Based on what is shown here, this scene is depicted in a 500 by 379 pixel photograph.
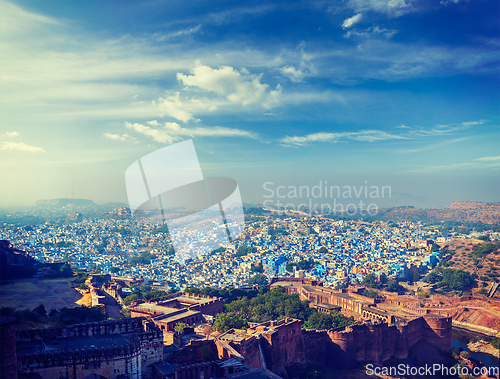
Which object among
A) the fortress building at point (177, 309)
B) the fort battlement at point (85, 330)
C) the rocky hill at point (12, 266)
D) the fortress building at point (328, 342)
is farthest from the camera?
the rocky hill at point (12, 266)

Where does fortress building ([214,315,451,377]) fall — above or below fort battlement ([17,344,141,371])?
below

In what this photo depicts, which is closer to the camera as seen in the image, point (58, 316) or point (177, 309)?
point (58, 316)

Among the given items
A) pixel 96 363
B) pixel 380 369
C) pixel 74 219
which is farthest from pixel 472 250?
pixel 74 219

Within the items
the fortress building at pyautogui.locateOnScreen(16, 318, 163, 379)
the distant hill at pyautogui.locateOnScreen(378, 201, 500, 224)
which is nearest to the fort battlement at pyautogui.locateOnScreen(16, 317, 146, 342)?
the fortress building at pyautogui.locateOnScreen(16, 318, 163, 379)

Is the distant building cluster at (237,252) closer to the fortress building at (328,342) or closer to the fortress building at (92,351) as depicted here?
the fortress building at (328,342)

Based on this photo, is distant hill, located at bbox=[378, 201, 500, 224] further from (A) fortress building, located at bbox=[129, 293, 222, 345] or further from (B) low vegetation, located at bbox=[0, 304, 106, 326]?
(B) low vegetation, located at bbox=[0, 304, 106, 326]

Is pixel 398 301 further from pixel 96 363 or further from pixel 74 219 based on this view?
pixel 74 219

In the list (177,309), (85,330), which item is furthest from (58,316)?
(85,330)

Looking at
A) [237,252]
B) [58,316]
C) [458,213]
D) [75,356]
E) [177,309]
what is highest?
[75,356]

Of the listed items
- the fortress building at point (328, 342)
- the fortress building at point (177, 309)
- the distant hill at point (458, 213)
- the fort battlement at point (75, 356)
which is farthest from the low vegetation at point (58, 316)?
the distant hill at point (458, 213)

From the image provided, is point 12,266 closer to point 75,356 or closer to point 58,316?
point 58,316
